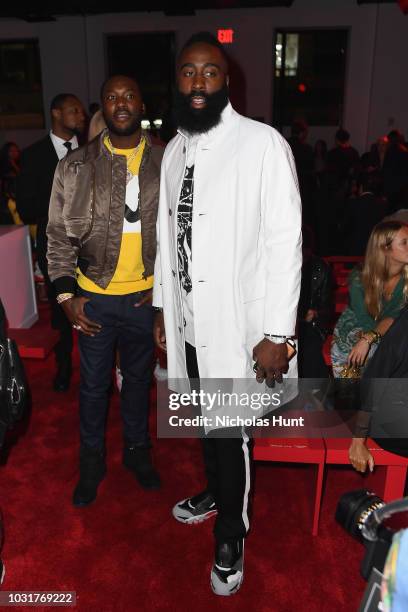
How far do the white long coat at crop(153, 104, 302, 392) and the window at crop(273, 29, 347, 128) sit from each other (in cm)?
1038

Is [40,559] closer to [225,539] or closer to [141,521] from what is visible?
[141,521]

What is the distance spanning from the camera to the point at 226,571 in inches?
84.0

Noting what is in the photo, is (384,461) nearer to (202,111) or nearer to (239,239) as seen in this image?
(239,239)

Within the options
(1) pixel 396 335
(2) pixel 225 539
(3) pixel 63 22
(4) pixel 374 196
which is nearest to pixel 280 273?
(1) pixel 396 335

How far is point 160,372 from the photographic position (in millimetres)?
3756

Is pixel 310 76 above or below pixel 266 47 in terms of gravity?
below

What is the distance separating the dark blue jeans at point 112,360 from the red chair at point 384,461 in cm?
90

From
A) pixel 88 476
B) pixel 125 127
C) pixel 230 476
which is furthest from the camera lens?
pixel 88 476

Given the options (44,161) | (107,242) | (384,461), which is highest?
(44,161)

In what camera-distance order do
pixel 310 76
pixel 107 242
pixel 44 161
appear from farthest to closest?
pixel 310 76
pixel 44 161
pixel 107 242

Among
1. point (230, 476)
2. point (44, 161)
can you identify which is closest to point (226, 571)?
point (230, 476)

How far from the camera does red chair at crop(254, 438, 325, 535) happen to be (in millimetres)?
2438

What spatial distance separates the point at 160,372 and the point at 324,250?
7.74 feet

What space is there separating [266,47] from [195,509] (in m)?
10.6
